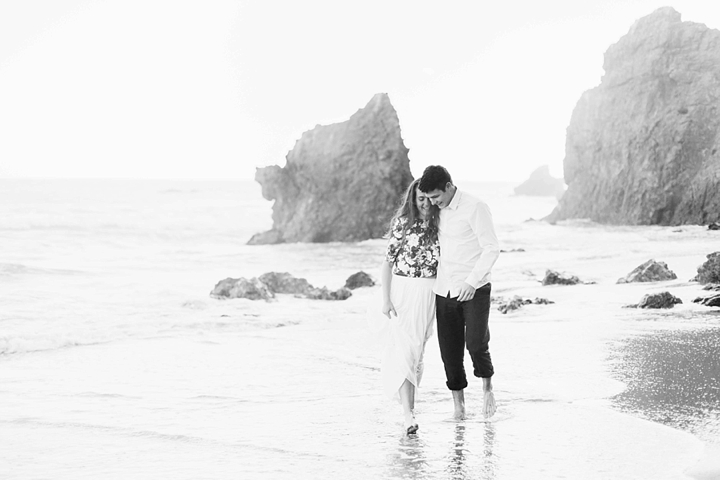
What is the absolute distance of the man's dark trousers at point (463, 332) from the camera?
4.96 m

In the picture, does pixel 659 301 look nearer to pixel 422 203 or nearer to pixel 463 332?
Result: pixel 463 332

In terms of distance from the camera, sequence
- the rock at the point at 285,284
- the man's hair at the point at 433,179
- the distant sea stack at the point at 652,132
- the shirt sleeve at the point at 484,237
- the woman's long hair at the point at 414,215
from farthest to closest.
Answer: the distant sea stack at the point at 652,132 → the rock at the point at 285,284 → the woman's long hair at the point at 414,215 → the shirt sleeve at the point at 484,237 → the man's hair at the point at 433,179

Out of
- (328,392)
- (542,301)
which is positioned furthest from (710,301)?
(328,392)

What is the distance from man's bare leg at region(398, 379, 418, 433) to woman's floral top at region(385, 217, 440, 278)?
27.4 inches

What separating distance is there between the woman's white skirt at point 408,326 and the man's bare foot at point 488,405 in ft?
1.52

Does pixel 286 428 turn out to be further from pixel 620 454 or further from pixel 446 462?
pixel 620 454

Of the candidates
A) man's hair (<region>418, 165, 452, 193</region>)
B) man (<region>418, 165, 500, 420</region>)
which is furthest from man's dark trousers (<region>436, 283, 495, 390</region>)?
man's hair (<region>418, 165, 452, 193</region>)

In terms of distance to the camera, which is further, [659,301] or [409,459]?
[659,301]

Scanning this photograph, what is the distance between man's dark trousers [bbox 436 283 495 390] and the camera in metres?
4.96

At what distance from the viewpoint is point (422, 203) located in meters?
4.93

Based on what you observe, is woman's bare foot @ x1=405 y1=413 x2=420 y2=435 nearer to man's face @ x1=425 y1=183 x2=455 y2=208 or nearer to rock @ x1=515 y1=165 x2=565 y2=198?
man's face @ x1=425 y1=183 x2=455 y2=208

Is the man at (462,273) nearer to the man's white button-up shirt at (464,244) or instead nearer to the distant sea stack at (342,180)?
the man's white button-up shirt at (464,244)

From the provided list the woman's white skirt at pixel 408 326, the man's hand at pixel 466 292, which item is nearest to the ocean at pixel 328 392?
the woman's white skirt at pixel 408 326

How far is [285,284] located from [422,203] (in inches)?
357
